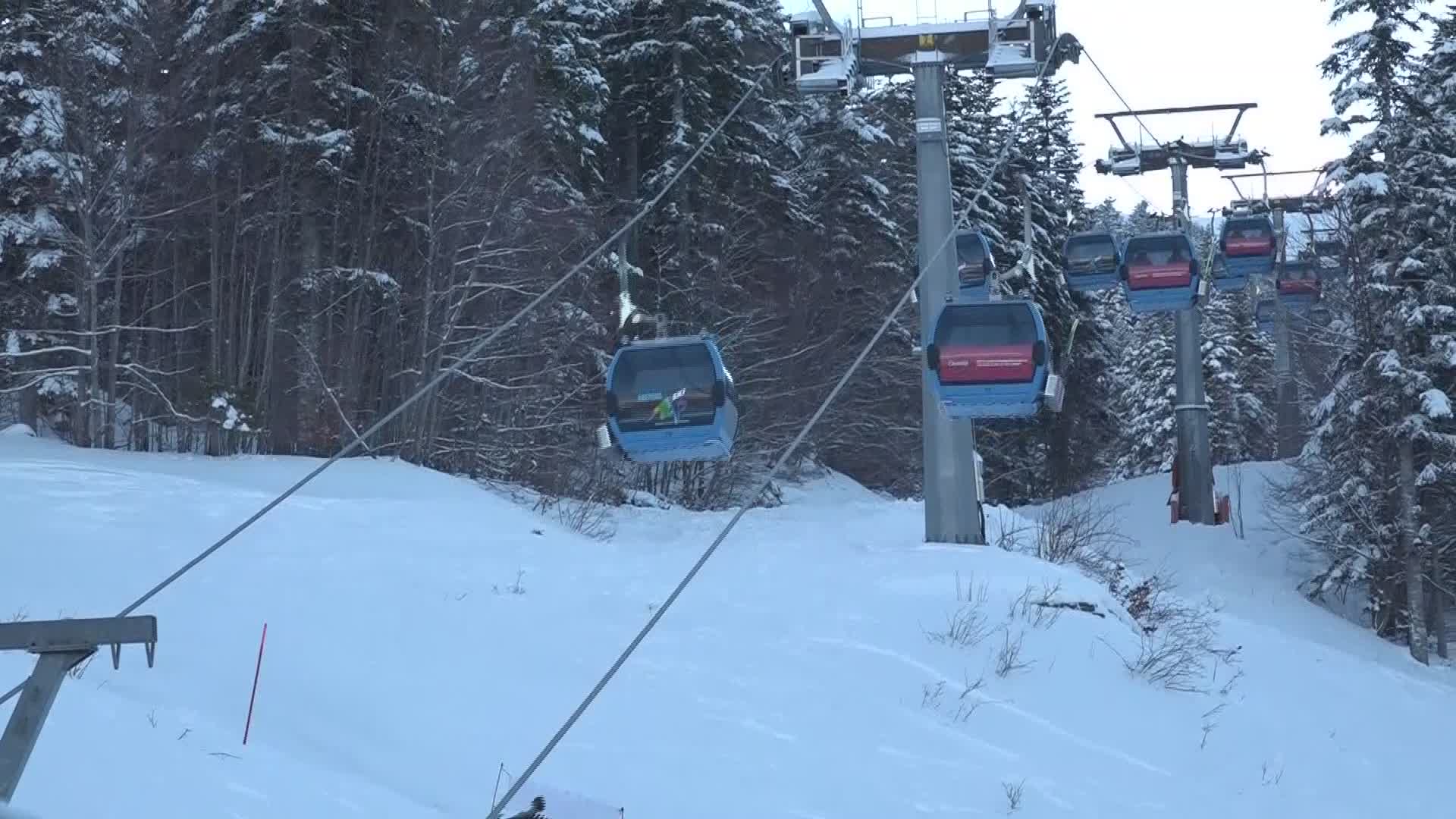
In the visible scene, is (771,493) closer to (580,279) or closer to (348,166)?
(580,279)

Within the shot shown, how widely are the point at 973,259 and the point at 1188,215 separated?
40.6 feet

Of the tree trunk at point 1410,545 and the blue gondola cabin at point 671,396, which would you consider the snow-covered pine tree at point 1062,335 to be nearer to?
the tree trunk at point 1410,545

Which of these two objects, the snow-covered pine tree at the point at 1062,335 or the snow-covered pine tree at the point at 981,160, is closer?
the snow-covered pine tree at the point at 981,160

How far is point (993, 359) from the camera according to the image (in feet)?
51.9

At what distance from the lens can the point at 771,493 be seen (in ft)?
114

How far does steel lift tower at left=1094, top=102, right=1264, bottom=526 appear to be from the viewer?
34.5 metres

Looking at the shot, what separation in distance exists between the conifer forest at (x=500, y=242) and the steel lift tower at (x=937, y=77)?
A: 174cm

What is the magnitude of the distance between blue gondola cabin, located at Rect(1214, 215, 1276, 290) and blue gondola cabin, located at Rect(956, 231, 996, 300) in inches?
255

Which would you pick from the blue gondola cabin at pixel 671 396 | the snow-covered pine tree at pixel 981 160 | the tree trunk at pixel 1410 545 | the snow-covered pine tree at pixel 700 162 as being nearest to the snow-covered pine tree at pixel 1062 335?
the snow-covered pine tree at pixel 981 160

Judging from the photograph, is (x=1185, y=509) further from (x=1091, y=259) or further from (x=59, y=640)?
(x=59, y=640)

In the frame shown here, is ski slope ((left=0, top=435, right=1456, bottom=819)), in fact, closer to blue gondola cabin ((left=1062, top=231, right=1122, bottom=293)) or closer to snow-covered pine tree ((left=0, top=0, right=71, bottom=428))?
snow-covered pine tree ((left=0, top=0, right=71, bottom=428))

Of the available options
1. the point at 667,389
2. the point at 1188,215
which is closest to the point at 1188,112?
the point at 1188,215

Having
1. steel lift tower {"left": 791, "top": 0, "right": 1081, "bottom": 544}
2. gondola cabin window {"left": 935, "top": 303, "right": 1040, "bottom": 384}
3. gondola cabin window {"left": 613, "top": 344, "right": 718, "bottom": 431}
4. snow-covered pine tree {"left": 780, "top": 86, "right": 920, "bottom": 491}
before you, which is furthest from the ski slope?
snow-covered pine tree {"left": 780, "top": 86, "right": 920, "bottom": 491}

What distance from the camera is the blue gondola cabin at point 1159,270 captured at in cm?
2647
